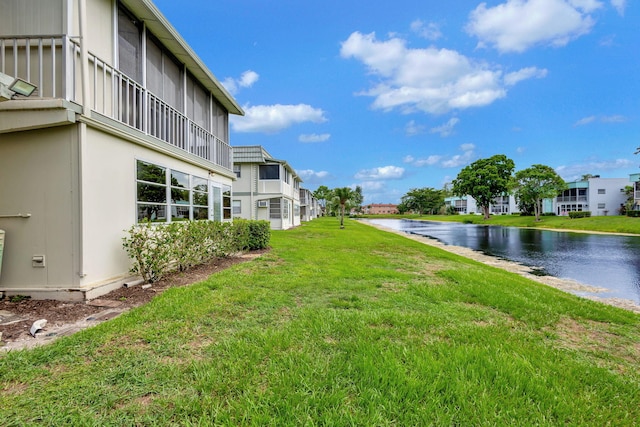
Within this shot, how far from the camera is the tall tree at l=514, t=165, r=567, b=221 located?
4225 cm

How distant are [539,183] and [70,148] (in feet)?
170

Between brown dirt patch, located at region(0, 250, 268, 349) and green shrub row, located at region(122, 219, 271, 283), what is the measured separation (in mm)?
458

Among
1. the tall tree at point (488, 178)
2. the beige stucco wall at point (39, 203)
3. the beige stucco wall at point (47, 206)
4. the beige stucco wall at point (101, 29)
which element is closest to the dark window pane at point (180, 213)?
the beige stucco wall at point (47, 206)

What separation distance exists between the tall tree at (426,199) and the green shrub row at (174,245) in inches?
3591

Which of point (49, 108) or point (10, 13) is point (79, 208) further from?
point (10, 13)

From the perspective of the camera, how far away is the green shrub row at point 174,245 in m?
6.05

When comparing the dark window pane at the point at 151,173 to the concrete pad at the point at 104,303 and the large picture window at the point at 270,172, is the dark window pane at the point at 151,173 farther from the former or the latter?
the large picture window at the point at 270,172

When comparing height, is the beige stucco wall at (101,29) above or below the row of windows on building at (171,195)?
above

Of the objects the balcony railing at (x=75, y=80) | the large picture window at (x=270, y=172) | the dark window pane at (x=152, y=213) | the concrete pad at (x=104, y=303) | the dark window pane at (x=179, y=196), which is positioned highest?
the large picture window at (x=270, y=172)

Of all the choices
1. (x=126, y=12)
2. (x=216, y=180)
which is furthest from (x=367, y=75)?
(x=126, y=12)

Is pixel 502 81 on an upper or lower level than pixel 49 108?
upper

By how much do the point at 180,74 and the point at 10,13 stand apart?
4.25m

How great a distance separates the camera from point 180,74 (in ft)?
30.9

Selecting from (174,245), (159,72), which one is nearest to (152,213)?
(174,245)
